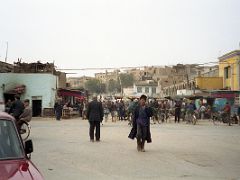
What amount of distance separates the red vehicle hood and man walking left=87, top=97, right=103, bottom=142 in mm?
11604

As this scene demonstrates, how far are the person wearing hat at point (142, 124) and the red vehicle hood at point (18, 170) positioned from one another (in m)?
8.88

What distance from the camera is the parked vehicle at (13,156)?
493 cm

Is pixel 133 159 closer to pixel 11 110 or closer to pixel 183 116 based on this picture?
pixel 11 110

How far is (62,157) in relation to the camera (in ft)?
41.1

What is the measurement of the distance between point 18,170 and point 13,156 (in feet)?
2.24

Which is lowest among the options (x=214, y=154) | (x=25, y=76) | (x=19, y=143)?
(x=214, y=154)

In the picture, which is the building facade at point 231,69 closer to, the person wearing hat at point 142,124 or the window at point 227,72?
the window at point 227,72

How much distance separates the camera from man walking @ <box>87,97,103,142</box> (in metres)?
17.2

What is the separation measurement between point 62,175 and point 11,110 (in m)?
8.54

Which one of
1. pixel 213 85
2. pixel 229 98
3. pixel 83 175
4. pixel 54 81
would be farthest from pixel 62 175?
pixel 213 85

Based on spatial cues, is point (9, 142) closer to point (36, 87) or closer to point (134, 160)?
point (134, 160)

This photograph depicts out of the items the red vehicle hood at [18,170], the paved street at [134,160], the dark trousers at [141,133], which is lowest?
the paved street at [134,160]

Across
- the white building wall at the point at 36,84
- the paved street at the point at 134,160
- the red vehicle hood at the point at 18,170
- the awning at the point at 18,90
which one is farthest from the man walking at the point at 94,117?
the white building wall at the point at 36,84

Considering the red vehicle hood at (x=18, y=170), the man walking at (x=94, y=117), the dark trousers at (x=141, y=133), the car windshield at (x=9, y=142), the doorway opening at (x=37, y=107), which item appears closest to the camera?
the red vehicle hood at (x=18, y=170)
